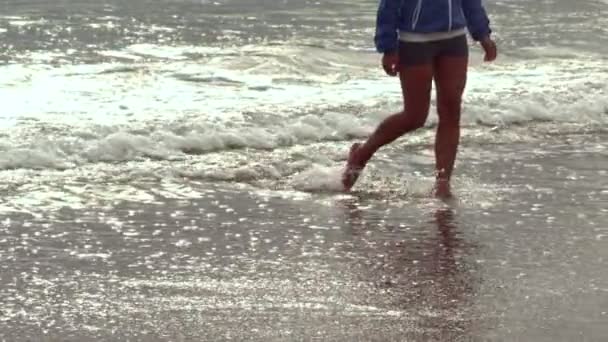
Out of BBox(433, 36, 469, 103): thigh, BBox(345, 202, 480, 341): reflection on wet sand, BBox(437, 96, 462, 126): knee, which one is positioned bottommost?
BBox(345, 202, 480, 341): reflection on wet sand

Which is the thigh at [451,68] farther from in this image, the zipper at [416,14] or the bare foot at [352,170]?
the bare foot at [352,170]

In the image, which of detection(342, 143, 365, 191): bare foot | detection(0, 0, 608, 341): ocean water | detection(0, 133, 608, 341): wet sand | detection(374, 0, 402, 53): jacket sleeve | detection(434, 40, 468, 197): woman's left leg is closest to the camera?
detection(0, 133, 608, 341): wet sand

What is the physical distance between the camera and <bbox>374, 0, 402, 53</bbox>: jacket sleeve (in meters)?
6.67

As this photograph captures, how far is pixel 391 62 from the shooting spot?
6766 mm

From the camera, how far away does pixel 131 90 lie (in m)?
11.1

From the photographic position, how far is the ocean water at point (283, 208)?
15.5 feet

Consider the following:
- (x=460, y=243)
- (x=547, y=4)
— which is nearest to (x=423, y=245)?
(x=460, y=243)

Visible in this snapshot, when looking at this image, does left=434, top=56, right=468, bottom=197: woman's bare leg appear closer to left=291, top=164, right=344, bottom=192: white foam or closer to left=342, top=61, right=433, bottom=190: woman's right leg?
left=342, top=61, right=433, bottom=190: woman's right leg

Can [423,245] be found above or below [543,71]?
above

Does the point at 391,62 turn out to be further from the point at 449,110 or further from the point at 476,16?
the point at 476,16

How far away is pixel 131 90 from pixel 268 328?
267 inches

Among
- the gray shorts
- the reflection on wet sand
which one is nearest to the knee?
the gray shorts

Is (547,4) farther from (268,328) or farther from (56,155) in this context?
(268,328)

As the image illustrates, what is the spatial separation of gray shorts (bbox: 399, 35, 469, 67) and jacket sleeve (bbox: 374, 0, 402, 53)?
3.5 inches
